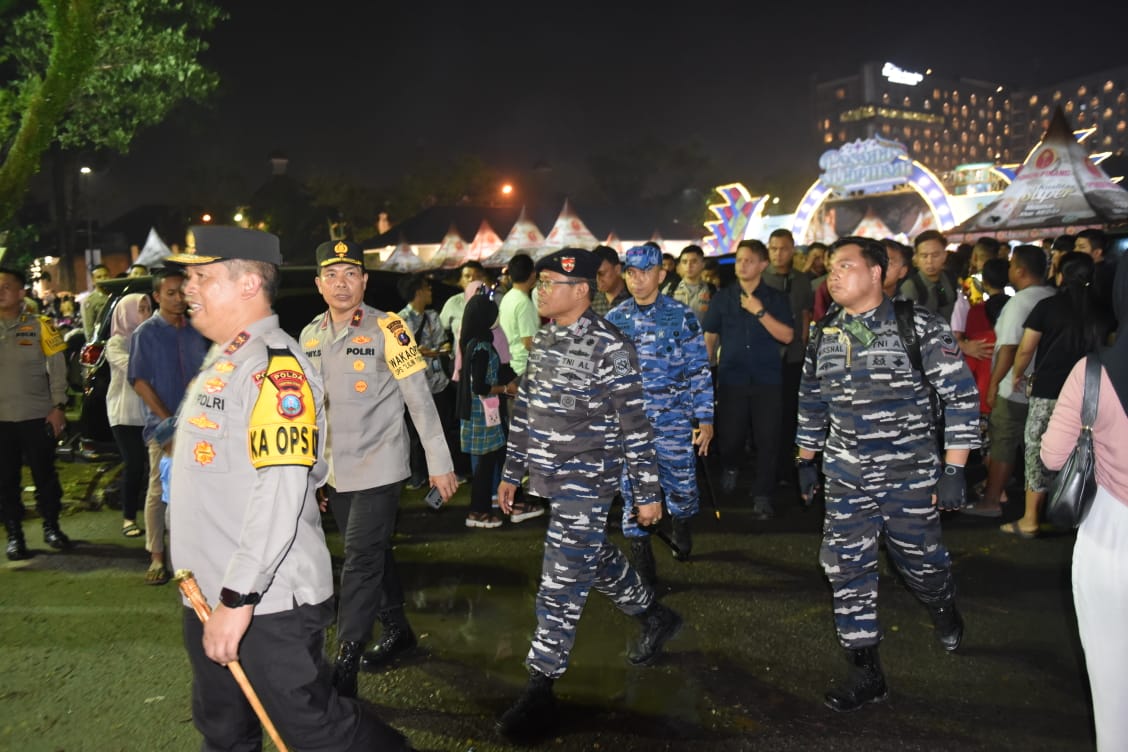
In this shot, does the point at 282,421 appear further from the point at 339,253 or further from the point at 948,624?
the point at 948,624

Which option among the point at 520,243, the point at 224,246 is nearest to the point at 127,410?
the point at 224,246

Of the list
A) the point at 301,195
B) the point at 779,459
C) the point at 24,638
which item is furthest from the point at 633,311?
the point at 301,195

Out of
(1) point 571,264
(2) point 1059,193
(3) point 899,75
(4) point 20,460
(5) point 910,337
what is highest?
(3) point 899,75

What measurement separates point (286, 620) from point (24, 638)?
3691mm

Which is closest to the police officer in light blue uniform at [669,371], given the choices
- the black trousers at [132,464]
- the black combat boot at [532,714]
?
the black combat boot at [532,714]

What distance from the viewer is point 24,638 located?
17.1 feet

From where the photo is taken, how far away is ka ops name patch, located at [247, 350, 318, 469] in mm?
2504

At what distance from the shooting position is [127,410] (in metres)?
6.60

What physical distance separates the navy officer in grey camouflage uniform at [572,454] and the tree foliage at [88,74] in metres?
8.01

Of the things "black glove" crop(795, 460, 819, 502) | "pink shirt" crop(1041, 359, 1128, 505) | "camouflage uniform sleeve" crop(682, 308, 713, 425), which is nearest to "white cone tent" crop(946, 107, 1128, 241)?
"camouflage uniform sleeve" crop(682, 308, 713, 425)

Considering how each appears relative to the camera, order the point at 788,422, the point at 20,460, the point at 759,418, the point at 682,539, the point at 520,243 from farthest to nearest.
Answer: the point at 520,243
the point at 788,422
the point at 759,418
the point at 20,460
the point at 682,539

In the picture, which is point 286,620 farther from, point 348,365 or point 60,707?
point 60,707

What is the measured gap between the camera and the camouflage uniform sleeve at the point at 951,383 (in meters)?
4.07

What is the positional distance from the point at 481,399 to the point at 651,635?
3221 mm
